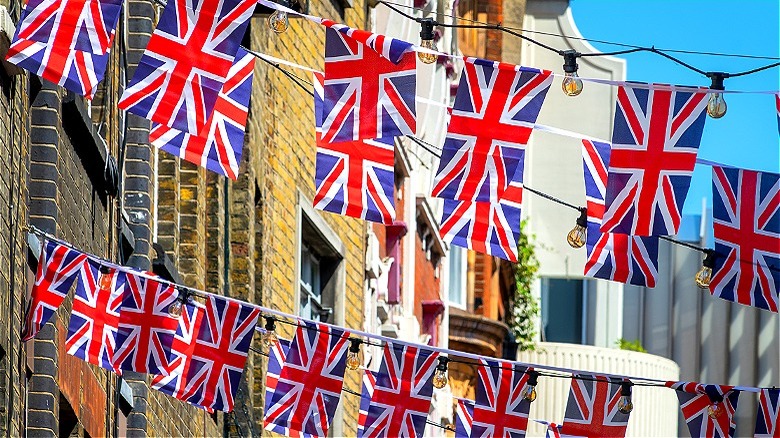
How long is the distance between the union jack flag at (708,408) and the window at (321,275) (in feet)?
20.8

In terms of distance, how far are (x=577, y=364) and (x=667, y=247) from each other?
50.0 feet

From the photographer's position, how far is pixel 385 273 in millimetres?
22484

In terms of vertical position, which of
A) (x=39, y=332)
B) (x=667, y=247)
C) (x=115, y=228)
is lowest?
(x=39, y=332)

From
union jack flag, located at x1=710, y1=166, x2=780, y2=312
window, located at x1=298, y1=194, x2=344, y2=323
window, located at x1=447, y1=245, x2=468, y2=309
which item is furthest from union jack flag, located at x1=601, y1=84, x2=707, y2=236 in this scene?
window, located at x1=447, y1=245, x2=468, y2=309

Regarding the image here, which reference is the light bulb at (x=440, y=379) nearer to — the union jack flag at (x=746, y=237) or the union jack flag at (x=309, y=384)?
the union jack flag at (x=309, y=384)

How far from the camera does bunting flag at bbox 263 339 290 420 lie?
42.8 ft

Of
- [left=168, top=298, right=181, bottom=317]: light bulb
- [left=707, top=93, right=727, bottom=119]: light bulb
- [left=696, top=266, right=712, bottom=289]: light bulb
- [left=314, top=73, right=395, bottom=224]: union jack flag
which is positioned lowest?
[left=168, top=298, right=181, bottom=317]: light bulb

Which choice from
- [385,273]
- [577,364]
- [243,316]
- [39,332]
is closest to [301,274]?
[385,273]

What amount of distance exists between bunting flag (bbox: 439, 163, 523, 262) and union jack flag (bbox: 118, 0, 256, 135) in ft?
7.02

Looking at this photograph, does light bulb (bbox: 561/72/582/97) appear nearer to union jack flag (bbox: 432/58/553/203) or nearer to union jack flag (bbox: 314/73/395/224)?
union jack flag (bbox: 432/58/553/203)

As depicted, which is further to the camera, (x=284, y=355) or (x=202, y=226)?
(x=202, y=226)

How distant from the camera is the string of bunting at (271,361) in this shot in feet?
36.4

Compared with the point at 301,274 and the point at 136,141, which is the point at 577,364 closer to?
the point at 301,274

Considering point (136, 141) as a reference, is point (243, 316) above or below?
below
